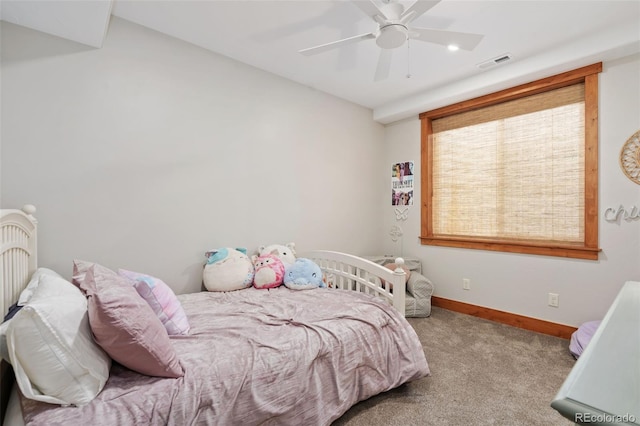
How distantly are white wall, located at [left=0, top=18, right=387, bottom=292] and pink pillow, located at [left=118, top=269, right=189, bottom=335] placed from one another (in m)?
0.73

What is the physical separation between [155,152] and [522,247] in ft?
11.0

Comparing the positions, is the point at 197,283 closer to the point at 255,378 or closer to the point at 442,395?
the point at 255,378

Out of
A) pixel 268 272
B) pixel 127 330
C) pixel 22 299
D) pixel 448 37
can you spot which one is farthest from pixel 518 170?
pixel 22 299

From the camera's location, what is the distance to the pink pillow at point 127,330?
1028 mm

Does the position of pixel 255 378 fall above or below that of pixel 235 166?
below

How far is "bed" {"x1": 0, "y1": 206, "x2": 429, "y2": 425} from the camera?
102 cm

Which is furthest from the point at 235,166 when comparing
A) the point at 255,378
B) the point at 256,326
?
the point at 255,378

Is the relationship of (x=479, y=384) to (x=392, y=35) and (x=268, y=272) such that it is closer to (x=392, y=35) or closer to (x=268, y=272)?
(x=268, y=272)

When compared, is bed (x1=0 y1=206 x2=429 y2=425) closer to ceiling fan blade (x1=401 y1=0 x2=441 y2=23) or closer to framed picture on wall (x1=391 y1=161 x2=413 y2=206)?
ceiling fan blade (x1=401 y1=0 x2=441 y2=23)

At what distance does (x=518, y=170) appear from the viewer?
302 cm

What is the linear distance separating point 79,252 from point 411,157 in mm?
3415

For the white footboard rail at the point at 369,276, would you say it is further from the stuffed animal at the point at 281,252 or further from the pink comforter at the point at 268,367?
the stuffed animal at the point at 281,252

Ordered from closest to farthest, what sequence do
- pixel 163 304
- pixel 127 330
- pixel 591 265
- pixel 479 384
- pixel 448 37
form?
1. pixel 127 330
2. pixel 163 304
3. pixel 448 37
4. pixel 479 384
5. pixel 591 265

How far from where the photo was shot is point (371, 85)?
10.5ft
